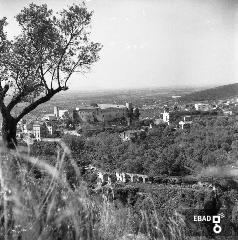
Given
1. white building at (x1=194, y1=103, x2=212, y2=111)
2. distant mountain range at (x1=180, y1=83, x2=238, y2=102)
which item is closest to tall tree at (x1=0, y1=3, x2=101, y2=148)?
distant mountain range at (x1=180, y1=83, x2=238, y2=102)

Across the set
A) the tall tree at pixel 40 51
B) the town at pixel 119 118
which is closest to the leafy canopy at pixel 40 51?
the tall tree at pixel 40 51

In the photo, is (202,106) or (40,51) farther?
(202,106)

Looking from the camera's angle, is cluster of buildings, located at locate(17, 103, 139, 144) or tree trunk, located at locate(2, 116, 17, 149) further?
cluster of buildings, located at locate(17, 103, 139, 144)

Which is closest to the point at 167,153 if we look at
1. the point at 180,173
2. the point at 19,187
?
the point at 180,173

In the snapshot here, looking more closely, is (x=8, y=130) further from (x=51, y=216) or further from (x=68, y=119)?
(x=68, y=119)

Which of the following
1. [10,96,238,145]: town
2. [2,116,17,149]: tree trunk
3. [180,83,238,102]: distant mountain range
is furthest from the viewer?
[180,83,238,102]: distant mountain range

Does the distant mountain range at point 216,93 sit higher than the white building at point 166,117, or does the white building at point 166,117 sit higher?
the distant mountain range at point 216,93

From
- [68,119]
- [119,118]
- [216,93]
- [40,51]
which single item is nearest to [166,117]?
[216,93]

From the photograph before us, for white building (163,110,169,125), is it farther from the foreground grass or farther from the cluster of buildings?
the foreground grass

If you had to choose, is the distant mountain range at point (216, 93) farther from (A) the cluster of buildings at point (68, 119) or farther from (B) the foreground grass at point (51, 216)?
(B) the foreground grass at point (51, 216)
